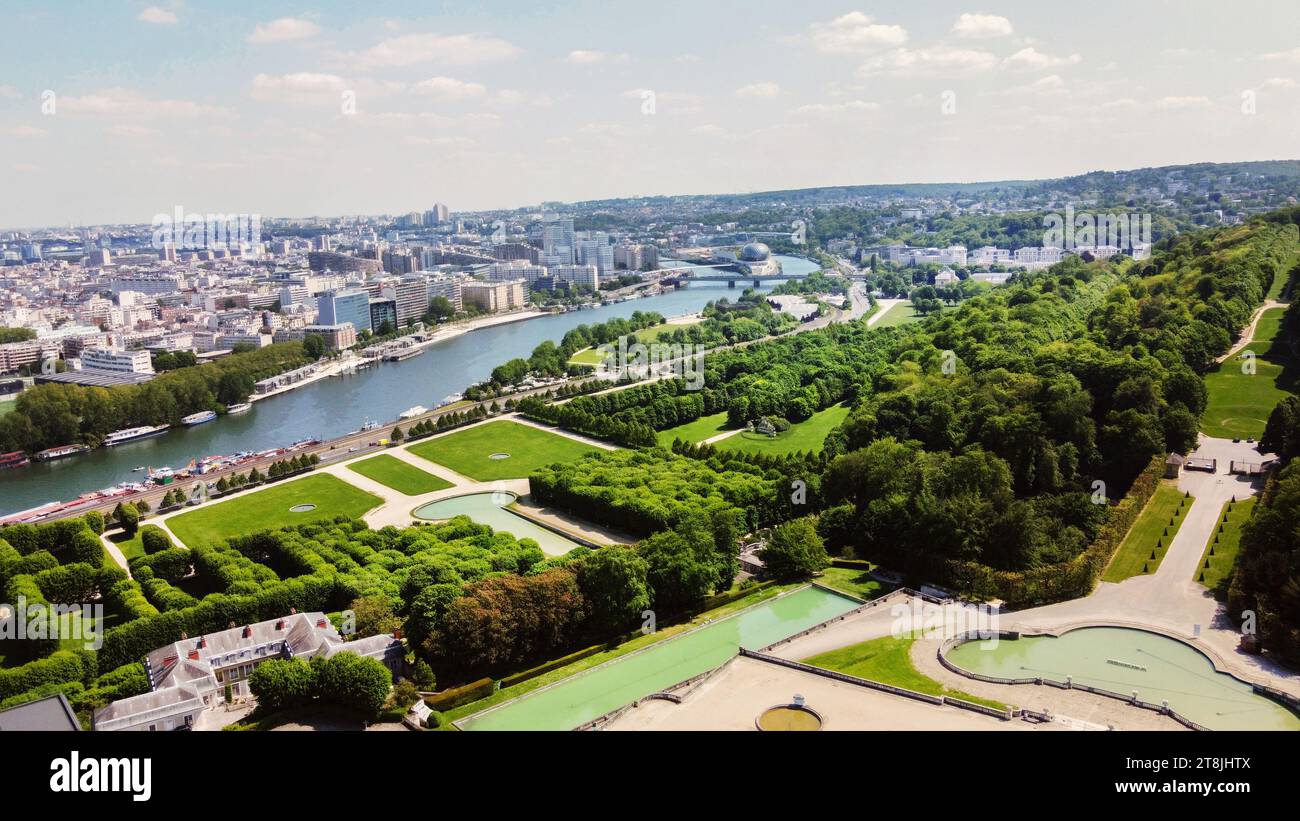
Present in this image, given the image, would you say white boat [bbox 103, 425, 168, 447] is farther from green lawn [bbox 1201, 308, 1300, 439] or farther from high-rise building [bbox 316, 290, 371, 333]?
green lawn [bbox 1201, 308, 1300, 439]

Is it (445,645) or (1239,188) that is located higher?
(1239,188)

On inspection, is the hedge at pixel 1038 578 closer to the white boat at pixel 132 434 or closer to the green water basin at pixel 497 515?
the green water basin at pixel 497 515

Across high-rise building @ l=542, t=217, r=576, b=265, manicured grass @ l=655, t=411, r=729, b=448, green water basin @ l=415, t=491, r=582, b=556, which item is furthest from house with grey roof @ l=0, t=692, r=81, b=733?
high-rise building @ l=542, t=217, r=576, b=265

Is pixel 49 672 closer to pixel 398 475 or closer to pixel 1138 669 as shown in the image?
pixel 398 475

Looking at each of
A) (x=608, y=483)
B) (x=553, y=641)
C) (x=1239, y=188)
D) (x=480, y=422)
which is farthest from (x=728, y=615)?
(x=1239, y=188)

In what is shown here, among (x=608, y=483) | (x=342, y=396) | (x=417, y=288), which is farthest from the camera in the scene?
(x=417, y=288)
